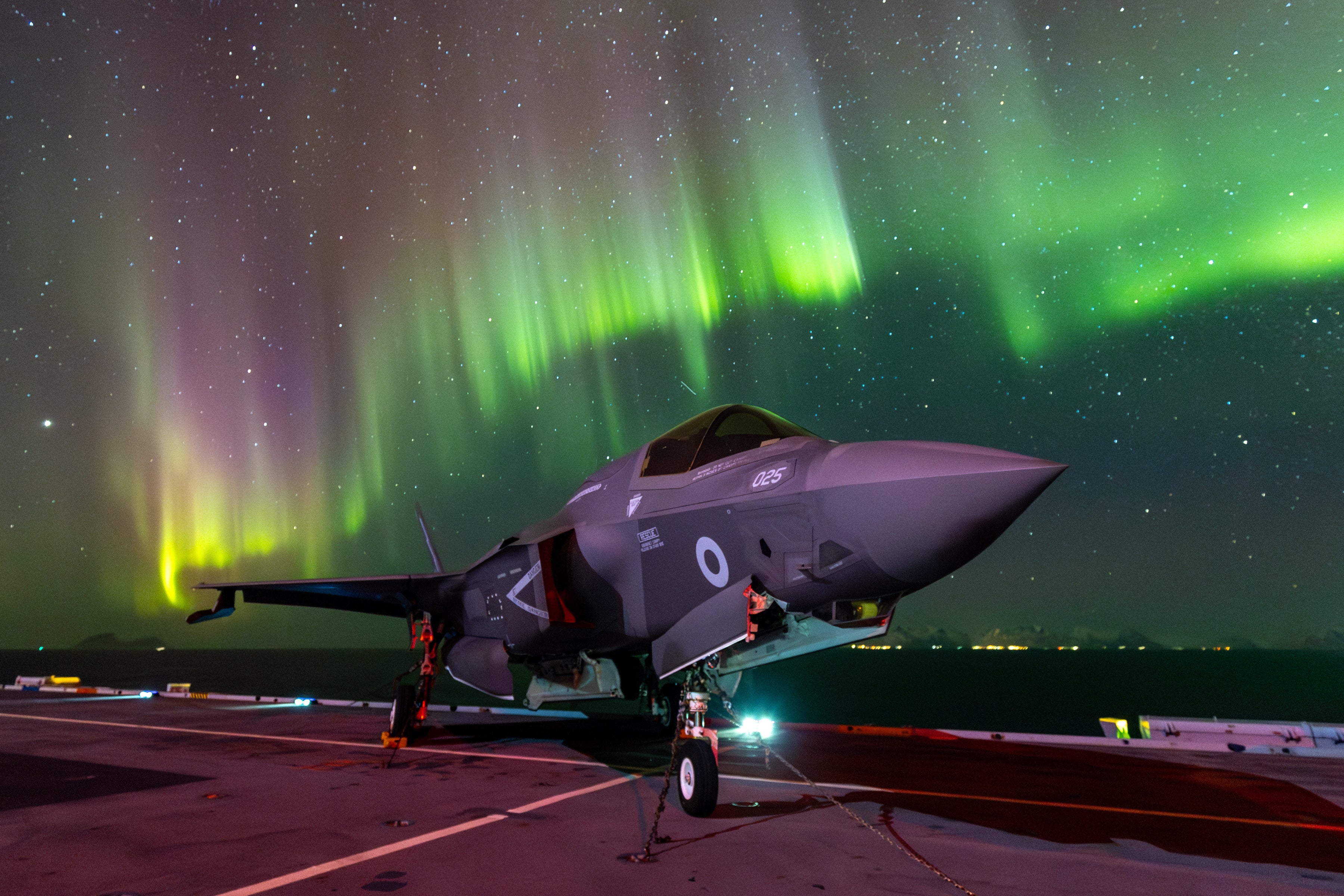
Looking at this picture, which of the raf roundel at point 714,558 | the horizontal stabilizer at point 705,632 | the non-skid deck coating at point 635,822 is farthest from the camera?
the raf roundel at point 714,558

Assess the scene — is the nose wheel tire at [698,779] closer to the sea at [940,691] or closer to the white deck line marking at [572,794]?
the white deck line marking at [572,794]

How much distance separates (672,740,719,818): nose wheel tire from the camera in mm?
5816

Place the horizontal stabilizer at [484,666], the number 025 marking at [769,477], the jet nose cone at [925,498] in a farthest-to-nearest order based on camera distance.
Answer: the horizontal stabilizer at [484,666]
the number 025 marking at [769,477]
the jet nose cone at [925,498]

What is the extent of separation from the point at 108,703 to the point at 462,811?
19031 mm

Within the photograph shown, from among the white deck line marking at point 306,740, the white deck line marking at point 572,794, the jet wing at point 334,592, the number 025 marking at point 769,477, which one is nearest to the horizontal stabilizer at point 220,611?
the jet wing at point 334,592

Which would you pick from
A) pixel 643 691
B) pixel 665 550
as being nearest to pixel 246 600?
pixel 643 691

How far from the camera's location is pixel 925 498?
4211 mm

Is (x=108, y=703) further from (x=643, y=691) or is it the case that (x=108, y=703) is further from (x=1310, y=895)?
(x=1310, y=895)

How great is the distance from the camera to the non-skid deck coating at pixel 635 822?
14.4ft

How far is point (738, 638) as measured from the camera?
539 centimetres

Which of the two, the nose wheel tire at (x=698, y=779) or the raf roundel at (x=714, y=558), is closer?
the raf roundel at (x=714, y=558)

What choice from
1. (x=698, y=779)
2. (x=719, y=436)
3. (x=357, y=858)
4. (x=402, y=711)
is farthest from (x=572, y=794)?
(x=402, y=711)

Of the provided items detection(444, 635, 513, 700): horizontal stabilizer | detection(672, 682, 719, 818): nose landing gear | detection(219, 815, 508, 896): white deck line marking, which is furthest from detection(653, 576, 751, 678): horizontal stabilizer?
detection(444, 635, 513, 700): horizontal stabilizer

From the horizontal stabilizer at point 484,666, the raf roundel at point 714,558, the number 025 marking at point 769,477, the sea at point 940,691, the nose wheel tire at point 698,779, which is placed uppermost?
the number 025 marking at point 769,477
